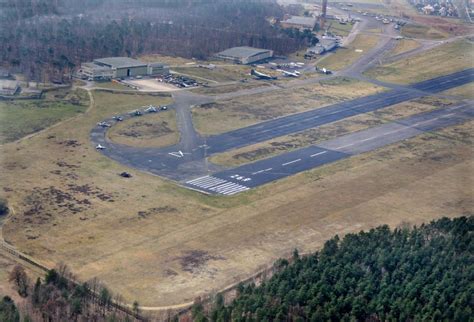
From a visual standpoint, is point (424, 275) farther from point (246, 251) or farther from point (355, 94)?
point (355, 94)

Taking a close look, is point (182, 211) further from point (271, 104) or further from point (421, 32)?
point (421, 32)

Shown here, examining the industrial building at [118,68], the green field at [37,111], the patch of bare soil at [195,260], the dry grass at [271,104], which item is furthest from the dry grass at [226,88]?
the patch of bare soil at [195,260]

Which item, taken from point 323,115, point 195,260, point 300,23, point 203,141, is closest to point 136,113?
point 203,141

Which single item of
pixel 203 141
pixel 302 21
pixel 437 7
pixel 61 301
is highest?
pixel 437 7

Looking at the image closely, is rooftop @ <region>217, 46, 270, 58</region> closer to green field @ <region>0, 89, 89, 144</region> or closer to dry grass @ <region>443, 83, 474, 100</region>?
dry grass @ <region>443, 83, 474, 100</region>

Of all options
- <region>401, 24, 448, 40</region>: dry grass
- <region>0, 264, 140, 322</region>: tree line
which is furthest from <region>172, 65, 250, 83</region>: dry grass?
<region>0, 264, 140, 322</region>: tree line

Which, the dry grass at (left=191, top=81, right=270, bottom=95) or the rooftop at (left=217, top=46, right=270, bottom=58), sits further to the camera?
the rooftop at (left=217, top=46, right=270, bottom=58)
